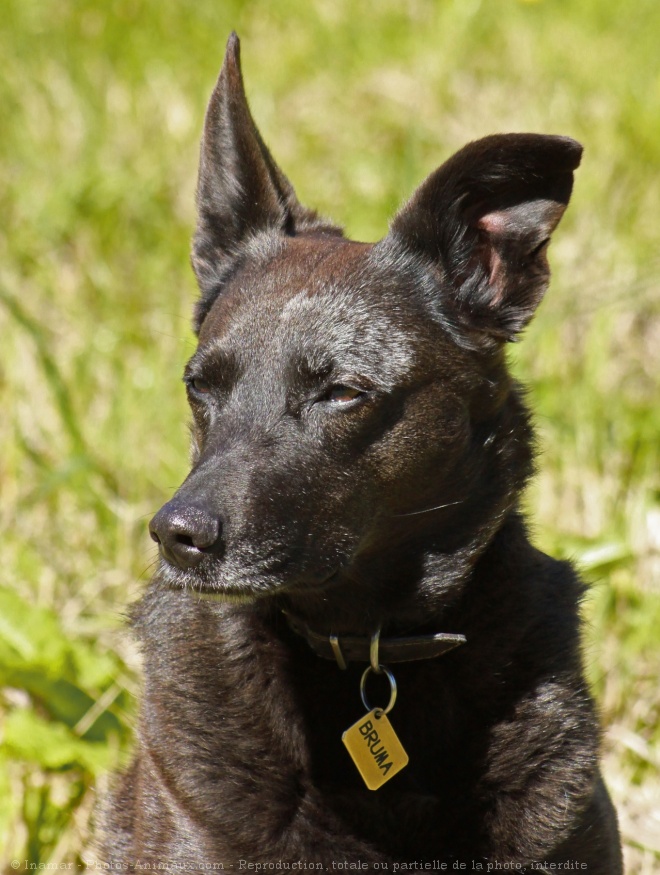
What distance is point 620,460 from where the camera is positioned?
4801 mm

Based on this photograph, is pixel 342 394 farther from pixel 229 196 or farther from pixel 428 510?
pixel 229 196

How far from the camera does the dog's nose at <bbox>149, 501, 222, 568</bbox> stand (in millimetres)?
2314

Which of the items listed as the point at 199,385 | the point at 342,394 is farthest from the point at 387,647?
the point at 199,385

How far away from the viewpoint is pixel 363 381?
2.61 metres

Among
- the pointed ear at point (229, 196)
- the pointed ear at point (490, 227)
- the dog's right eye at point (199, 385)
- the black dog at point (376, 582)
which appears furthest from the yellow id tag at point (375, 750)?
the pointed ear at point (229, 196)

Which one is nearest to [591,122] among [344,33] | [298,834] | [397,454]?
[344,33]

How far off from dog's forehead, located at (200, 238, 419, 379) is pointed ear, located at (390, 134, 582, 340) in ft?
0.54

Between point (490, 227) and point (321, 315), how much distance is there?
1.73 ft

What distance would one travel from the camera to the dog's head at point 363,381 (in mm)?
2461

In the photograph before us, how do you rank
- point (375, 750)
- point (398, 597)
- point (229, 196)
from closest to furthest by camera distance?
1. point (375, 750)
2. point (398, 597)
3. point (229, 196)

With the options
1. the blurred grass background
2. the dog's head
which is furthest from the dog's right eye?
the blurred grass background

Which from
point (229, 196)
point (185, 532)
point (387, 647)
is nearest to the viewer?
point (185, 532)

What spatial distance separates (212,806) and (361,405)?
0.99 metres

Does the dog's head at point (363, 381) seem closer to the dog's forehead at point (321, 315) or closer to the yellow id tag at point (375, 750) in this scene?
the dog's forehead at point (321, 315)
